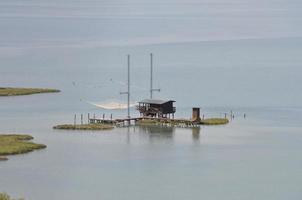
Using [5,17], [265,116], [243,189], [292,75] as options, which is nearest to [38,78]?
[292,75]

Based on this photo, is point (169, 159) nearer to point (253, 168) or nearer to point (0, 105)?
point (253, 168)

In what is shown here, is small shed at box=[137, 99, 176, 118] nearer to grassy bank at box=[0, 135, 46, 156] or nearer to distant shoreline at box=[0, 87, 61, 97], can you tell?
grassy bank at box=[0, 135, 46, 156]

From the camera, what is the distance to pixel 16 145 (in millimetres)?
33812

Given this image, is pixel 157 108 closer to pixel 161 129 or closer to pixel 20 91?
pixel 161 129

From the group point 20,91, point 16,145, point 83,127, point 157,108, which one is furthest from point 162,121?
point 20,91

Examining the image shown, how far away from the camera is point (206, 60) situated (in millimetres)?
84688

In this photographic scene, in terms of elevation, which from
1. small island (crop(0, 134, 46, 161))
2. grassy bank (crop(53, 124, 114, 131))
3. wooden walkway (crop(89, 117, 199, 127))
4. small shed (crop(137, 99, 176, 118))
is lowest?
small island (crop(0, 134, 46, 161))

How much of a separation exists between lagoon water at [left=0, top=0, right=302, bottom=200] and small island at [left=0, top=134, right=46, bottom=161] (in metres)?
0.49

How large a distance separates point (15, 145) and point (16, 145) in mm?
43

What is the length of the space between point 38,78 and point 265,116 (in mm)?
25714

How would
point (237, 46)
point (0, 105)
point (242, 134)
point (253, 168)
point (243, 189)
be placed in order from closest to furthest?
point (243, 189), point (253, 168), point (242, 134), point (0, 105), point (237, 46)

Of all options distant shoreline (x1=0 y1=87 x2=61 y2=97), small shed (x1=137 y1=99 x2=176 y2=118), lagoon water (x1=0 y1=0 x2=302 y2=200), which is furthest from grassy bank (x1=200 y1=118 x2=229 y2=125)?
distant shoreline (x1=0 y1=87 x2=61 y2=97)

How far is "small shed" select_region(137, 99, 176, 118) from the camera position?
42.5 metres

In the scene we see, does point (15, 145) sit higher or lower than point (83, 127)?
lower
